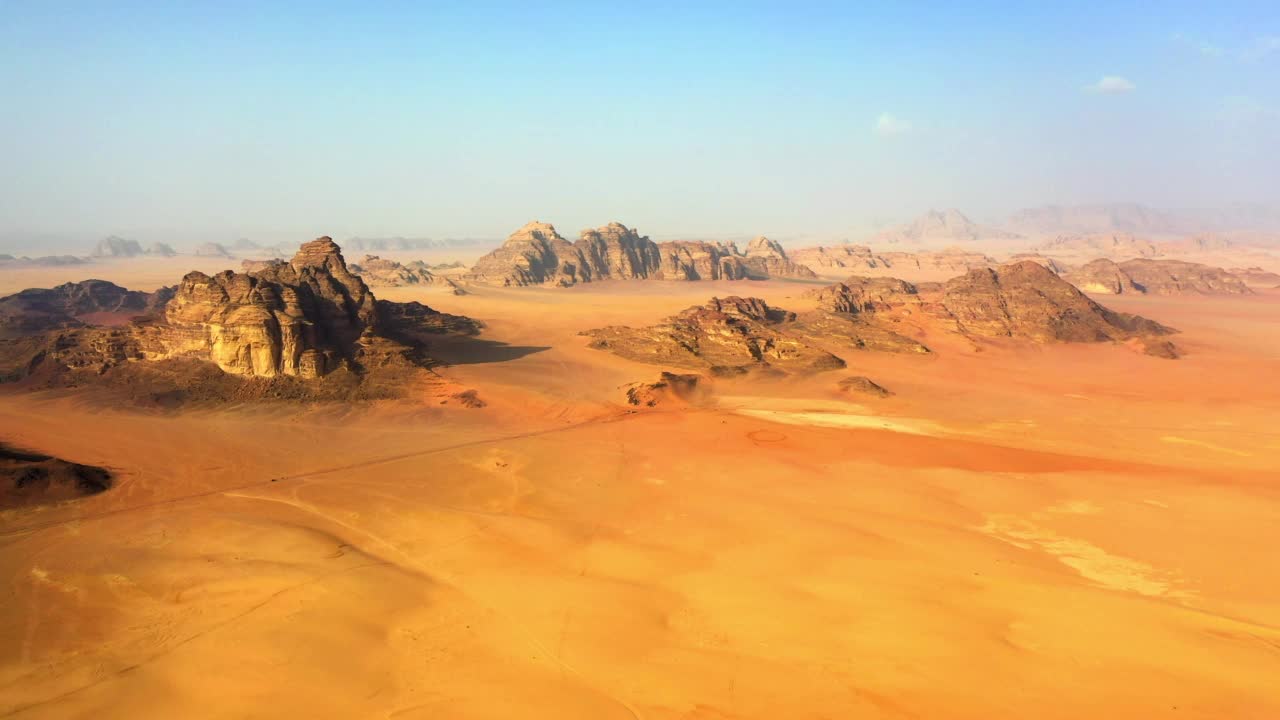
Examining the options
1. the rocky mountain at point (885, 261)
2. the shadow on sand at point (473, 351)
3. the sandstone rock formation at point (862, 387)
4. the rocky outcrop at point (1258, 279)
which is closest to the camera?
the sandstone rock formation at point (862, 387)

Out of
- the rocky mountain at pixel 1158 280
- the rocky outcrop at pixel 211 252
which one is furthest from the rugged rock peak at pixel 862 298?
the rocky outcrop at pixel 211 252

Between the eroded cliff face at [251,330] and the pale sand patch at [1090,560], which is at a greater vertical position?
the eroded cliff face at [251,330]

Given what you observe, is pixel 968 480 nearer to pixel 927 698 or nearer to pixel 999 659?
pixel 999 659

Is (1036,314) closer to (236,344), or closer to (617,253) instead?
(236,344)

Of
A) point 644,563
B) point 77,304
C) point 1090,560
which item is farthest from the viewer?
point 77,304

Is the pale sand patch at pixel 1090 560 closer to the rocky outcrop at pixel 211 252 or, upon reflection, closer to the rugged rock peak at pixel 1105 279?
the rugged rock peak at pixel 1105 279

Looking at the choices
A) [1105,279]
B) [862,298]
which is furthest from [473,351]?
[1105,279]

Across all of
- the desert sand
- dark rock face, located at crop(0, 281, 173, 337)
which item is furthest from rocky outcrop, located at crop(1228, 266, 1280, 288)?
dark rock face, located at crop(0, 281, 173, 337)

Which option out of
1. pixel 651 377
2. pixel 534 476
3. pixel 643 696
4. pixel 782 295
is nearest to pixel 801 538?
pixel 643 696
